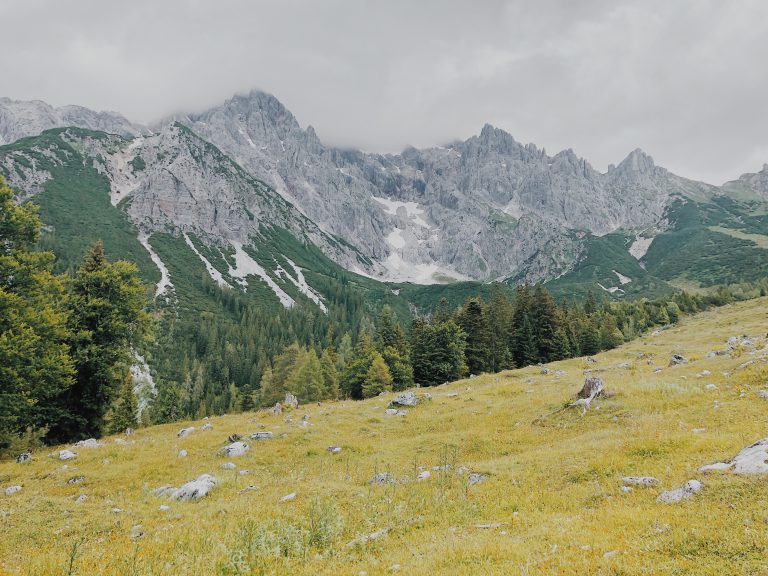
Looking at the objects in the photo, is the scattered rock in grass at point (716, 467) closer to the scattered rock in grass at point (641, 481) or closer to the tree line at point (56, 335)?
the scattered rock in grass at point (641, 481)

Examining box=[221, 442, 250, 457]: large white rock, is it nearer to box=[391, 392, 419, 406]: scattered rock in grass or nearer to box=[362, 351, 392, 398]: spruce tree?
box=[391, 392, 419, 406]: scattered rock in grass

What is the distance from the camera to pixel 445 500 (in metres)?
12.3

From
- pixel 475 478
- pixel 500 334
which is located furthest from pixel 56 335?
pixel 500 334

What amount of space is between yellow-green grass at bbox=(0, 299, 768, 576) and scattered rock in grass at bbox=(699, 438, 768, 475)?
1.35 ft

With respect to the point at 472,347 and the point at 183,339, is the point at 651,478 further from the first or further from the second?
the point at 183,339

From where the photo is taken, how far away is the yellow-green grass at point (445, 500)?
304 inches

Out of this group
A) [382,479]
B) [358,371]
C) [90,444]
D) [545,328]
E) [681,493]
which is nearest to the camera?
[681,493]

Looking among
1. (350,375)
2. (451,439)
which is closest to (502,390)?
(451,439)

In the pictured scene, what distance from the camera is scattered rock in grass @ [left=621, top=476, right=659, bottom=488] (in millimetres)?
10578

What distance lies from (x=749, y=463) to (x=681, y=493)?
184 cm

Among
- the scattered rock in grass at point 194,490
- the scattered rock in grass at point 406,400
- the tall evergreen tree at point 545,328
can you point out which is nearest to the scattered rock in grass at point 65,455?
the scattered rock in grass at point 194,490

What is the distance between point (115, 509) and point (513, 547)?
43.1ft

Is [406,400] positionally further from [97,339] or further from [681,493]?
[97,339]

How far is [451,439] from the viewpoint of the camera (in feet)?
68.9
